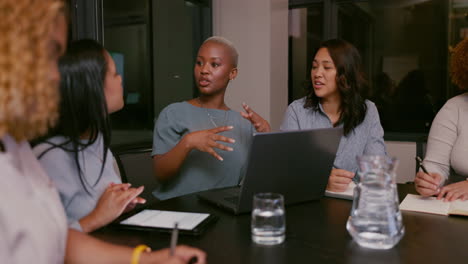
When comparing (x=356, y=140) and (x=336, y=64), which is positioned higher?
(x=336, y=64)

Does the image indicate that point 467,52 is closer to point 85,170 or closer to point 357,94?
point 357,94

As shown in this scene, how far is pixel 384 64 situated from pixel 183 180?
9.23 ft

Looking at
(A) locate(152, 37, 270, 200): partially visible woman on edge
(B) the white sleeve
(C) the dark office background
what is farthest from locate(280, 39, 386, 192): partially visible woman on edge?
(C) the dark office background

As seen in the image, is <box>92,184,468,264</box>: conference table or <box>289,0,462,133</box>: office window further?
<box>289,0,462,133</box>: office window

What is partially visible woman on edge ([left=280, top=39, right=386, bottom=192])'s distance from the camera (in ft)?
7.04

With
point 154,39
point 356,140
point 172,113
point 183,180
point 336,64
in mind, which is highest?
point 154,39

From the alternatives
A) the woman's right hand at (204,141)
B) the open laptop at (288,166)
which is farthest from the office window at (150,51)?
the open laptop at (288,166)

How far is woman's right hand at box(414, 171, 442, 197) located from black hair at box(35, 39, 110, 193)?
1127 millimetres

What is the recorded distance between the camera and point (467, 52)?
2.08 m

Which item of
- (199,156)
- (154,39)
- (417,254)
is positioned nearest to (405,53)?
(154,39)

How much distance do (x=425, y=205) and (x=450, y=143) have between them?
0.74m

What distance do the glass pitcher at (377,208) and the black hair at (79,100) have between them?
0.79 m

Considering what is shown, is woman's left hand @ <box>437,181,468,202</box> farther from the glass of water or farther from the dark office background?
the dark office background

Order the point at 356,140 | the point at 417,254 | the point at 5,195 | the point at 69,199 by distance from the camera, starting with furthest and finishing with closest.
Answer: the point at 356,140 → the point at 69,199 → the point at 417,254 → the point at 5,195
